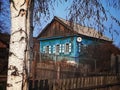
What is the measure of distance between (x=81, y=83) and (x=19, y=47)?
5.20m

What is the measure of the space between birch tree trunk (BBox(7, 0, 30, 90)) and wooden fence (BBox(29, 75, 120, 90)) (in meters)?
2.44

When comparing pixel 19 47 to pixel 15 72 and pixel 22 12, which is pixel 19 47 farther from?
pixel 22 12

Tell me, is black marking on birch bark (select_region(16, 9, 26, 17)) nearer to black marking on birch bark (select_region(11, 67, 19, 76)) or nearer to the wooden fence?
black marking on birch bark (select_region(11, 67, 19, 76))

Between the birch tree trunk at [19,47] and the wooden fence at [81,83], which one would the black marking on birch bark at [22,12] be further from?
the wooden fence at [81,83]

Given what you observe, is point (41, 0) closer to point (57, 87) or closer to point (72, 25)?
point (72, 25)

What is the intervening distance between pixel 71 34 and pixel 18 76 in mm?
1257

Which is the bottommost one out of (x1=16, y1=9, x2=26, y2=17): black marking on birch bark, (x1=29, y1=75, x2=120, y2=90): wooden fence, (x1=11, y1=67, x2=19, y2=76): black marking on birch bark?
(x1=29, y1=75, x2=120, y2=90): wooden fence

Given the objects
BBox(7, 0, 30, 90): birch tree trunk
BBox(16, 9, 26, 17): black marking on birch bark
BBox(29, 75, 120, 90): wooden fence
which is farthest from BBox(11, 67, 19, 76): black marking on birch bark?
BBox(29, 75, 120, 90): wooden fence

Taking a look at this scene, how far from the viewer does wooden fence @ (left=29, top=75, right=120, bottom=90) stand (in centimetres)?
626

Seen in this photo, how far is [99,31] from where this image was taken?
4.04 meters

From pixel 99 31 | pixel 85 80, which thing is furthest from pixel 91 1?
pixel 85 80

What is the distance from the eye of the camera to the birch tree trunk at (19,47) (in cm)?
341

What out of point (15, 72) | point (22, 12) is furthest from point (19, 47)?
point (22, 12)

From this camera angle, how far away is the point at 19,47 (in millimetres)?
3469
